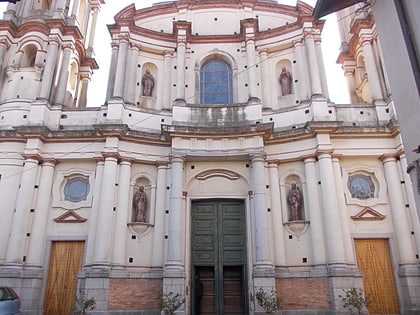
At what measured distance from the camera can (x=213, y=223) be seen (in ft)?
50.3

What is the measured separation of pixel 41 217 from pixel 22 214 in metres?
0.66

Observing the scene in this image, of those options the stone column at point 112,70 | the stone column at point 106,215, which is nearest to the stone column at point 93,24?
the stone column at point 112,70

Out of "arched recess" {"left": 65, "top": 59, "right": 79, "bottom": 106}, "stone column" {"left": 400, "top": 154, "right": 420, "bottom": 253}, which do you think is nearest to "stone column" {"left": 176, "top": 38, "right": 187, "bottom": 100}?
"arched recess" {"left": 65, "top": 59, "right": 79, "bottom": 106}

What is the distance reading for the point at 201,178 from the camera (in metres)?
15.9

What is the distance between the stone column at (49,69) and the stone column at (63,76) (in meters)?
0.38

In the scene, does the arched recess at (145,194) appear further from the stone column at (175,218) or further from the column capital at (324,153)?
the column capital at (324,153)

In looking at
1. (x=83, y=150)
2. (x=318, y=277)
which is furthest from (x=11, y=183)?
(x=318, y=277)

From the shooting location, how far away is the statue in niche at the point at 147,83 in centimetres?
1788

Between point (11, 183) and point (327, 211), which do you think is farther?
point (11, 183)

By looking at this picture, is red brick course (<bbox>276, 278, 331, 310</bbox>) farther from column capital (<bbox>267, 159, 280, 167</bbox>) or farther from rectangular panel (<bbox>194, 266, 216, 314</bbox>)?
column capital (<bbox>267, 159, 280, 167</bbox>)

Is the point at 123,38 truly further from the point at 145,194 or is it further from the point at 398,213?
the point at 398,213

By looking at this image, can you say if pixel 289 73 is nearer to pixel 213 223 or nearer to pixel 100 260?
pixel 213 223

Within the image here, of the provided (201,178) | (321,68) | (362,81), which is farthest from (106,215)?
(362,81)

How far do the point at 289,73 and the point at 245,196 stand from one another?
6357 millimetres
